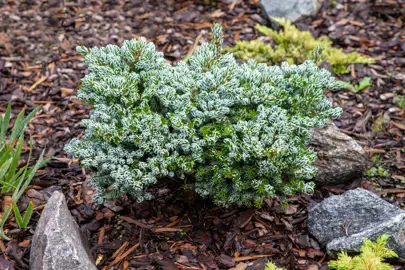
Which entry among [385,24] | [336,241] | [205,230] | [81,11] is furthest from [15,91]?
[385,24]

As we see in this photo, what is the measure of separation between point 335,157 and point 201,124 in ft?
4.07

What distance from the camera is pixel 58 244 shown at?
2826mm

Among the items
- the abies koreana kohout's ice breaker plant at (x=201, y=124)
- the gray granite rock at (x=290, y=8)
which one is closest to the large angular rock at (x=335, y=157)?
the abies koreana kohout's ice breaker plant at (x=201, y=124)

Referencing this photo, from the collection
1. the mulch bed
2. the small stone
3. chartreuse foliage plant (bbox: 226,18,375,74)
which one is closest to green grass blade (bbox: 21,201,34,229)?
the mulch bed

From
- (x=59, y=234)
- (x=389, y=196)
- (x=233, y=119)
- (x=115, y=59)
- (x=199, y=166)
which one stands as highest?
(x=115, y=59)

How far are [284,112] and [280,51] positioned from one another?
2.11 metres

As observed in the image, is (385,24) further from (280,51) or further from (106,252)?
(106,252)

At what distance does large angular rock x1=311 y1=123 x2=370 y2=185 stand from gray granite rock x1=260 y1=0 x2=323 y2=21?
7.87ft

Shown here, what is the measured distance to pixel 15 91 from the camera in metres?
4.90

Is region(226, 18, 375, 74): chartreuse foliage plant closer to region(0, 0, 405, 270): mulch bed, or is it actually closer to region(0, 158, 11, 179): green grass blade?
region(0, 0, 405, 270): mulch bed

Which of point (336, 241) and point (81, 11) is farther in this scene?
point (81, 11)

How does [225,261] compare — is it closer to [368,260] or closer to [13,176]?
[368,260]

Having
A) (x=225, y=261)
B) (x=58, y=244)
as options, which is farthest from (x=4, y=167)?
(x=225, y=261)

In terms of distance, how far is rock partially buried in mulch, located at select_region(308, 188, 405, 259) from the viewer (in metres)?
3.02
